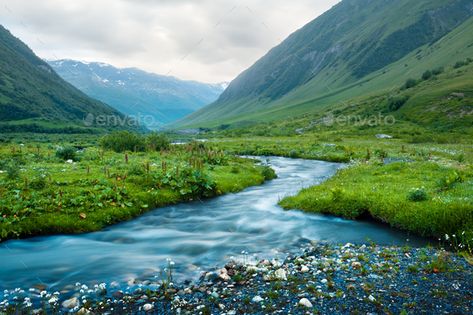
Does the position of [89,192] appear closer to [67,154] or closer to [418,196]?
[418,196]

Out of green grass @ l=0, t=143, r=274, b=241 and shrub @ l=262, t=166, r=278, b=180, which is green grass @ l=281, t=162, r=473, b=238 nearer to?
green grass @ l=0, t=143, r=274, b=241

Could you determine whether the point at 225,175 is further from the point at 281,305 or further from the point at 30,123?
the point at 30,123

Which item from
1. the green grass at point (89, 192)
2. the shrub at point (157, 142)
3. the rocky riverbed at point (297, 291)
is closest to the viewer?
the rocky riverbed at point (297, 291)

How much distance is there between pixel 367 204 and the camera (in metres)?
19.7

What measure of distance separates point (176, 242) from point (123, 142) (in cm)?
3688

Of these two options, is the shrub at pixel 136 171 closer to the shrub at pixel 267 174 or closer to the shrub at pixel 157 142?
the shrub at pixel 267 174

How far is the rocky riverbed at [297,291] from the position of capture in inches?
372

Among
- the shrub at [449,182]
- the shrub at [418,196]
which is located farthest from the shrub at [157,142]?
the shrub at [418,196]

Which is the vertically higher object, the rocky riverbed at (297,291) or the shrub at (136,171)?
the shrub at (136,171)

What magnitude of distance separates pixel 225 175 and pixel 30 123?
19058 cm

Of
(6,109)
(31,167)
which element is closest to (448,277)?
(31,167)

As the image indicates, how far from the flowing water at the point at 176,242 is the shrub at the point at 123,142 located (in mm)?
29415

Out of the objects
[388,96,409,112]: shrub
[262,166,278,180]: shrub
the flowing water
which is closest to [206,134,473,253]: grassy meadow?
the flowing water

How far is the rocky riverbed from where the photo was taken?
9453mm
